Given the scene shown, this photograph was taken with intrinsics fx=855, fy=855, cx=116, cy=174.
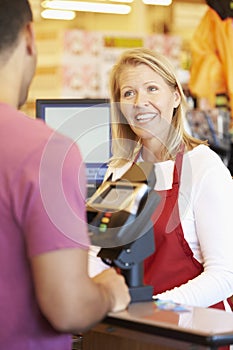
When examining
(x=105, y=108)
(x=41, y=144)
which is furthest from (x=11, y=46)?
(x=105, y=108)

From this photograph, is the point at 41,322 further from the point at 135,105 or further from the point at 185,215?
the point at 135,105

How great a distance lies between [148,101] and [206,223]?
494 mm

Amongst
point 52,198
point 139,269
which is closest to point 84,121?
point 139,269

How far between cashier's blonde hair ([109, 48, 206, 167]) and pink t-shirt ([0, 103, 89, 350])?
1.19 metres

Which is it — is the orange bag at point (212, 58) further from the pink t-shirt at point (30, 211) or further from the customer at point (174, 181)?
the pink t-shirt at point (30, 211)

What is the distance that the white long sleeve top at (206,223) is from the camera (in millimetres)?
2578

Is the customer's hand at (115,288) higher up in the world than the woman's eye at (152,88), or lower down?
lower down

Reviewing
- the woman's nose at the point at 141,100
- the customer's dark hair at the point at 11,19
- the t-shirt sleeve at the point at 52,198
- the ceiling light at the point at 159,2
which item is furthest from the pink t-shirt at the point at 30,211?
the ceiling light at the point at 159,2

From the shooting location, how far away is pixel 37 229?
64.3 inches

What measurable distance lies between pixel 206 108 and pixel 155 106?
308 cm

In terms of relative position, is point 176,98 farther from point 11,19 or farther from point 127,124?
point 11,19

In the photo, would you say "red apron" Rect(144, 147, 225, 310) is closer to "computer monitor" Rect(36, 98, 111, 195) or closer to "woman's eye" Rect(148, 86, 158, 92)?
"woman's eye" Rect(148, 86, 158, 92)

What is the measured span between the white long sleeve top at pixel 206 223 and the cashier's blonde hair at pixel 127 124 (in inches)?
4.0

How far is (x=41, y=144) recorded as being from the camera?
65.7 inches
